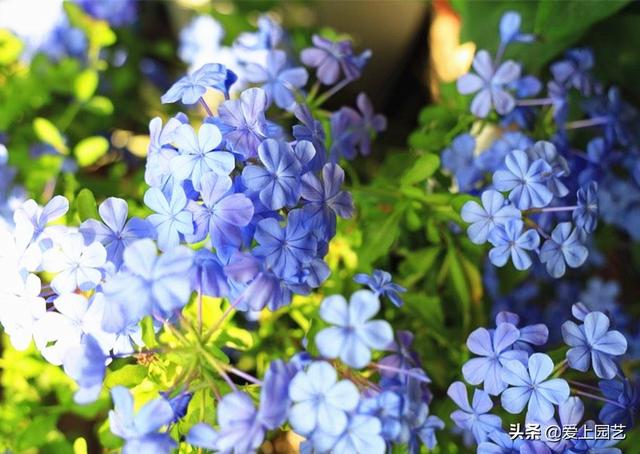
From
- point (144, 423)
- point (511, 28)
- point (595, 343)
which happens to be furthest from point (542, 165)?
point (144, 423)

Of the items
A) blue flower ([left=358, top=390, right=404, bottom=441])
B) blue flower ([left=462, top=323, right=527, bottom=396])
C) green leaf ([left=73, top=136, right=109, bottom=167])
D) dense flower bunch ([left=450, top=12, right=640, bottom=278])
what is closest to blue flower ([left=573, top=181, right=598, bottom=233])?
dense flower bunch ([left=450, top=12, right=640, bottom=278])

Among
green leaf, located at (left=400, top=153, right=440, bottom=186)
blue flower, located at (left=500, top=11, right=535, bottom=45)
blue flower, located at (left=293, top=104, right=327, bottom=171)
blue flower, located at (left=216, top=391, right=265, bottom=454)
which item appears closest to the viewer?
blue flower, located at (left=216, top=391, right=265, bottom=454)

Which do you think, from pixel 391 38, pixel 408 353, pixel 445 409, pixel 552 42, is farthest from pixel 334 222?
pixel 391 38

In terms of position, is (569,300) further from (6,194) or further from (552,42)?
(6,194)

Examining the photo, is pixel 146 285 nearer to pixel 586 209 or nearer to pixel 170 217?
pixel 170 217

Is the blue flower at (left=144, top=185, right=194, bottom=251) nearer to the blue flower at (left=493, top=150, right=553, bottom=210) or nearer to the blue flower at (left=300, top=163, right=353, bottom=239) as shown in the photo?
the blue flower at (left=300, top=163, right=353, bottom=239)
